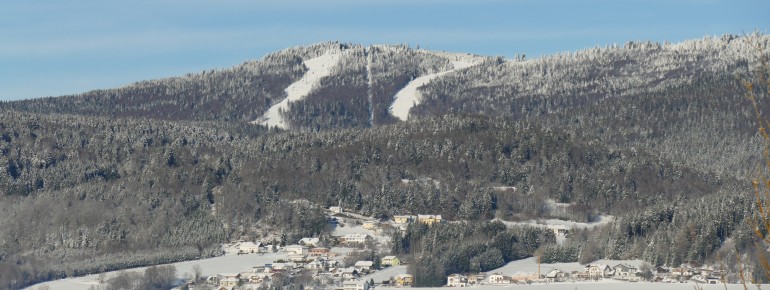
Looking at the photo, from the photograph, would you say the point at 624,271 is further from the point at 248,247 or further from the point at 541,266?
the point at 248,247

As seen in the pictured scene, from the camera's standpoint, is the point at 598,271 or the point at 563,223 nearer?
the point at 598,271

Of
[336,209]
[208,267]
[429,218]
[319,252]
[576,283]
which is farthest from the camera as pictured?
[336,209]

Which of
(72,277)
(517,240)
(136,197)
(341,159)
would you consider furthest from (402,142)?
(72,277)

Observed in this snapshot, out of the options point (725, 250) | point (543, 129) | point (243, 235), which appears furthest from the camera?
point (543, 129)

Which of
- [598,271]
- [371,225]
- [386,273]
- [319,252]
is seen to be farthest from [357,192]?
[598,271]

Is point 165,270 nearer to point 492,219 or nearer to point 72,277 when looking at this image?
point 72,277

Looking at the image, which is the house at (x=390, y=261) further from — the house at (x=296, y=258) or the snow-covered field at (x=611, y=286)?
the snow-covered field at (x=611, y=286)

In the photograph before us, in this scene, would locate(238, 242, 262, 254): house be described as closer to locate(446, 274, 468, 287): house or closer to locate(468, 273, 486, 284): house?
locate(468, 273, 486, 284): house
